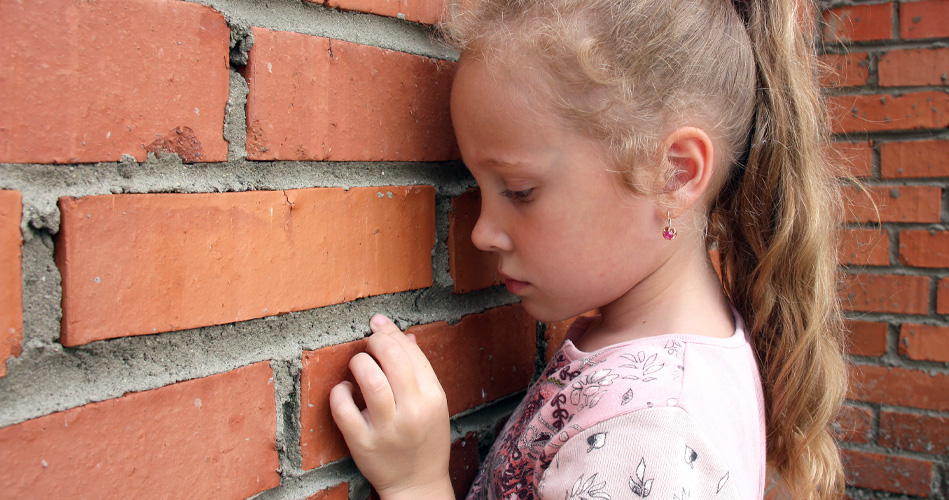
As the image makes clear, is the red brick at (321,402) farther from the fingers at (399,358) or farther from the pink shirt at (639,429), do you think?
the pink shirt at (639,429)

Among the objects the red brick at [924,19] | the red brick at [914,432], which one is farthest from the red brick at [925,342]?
the red brick at [924,19]

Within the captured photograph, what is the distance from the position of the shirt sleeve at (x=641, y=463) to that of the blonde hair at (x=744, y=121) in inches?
12.1

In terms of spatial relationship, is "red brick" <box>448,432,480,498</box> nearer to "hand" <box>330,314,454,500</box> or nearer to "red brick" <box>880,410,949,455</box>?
"hand" <box>330,314,454,500</box>

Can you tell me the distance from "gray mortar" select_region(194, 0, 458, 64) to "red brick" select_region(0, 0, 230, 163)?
0.06 feet

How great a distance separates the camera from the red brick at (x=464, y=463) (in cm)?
95

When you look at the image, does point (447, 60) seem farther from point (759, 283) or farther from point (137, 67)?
point (759, 283)

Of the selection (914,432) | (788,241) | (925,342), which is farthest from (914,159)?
(788,241)

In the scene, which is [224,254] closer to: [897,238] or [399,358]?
[399,358]

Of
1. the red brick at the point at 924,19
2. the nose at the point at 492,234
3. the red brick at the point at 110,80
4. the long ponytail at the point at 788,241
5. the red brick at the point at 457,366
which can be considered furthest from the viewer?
the red brick at the point at 924,19

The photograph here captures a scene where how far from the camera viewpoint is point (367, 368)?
763 mm

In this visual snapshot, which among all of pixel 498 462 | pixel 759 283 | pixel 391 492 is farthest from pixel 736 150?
pixel 391 492

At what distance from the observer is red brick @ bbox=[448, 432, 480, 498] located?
949 mm

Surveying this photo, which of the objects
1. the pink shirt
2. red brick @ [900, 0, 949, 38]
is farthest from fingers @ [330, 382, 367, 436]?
red brick @ [900, 0, 949, 38]

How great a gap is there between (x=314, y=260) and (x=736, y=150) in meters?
0.65
